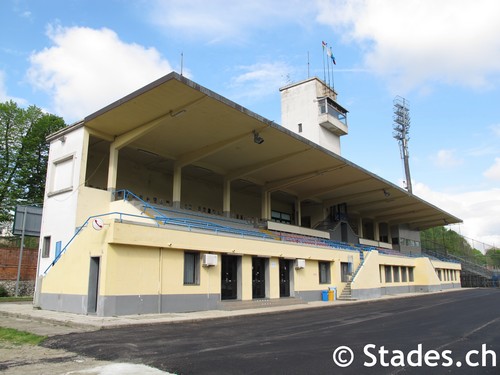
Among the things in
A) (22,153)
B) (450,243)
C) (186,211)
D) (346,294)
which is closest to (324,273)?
(346,294)

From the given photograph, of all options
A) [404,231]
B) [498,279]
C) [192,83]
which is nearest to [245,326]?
[192,83]

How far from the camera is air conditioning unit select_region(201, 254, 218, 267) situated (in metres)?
19.0

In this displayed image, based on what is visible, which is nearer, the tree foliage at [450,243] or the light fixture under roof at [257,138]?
the light fixture under roof at [257,138]

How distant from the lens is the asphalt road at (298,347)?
7145mm

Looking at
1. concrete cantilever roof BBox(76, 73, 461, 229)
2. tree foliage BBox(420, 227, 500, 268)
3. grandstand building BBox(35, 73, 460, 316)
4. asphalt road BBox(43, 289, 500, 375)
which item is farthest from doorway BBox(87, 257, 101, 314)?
tree foliage BBox(420, 227, 500, 268)

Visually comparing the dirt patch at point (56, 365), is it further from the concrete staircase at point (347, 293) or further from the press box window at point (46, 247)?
the concrete staircase at point (347, 293)

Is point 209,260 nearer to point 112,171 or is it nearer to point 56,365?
point 112,171

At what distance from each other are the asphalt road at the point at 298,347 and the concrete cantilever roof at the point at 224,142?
10.7 meters

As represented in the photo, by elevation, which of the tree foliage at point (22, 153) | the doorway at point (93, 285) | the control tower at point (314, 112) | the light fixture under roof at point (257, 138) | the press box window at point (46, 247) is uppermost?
the control tower at point (314, 112)

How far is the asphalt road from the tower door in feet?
22.5

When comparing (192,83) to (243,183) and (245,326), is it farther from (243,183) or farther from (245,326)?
(243,183)

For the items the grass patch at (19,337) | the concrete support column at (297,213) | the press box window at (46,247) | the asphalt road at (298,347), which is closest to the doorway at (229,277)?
the asphalt road at (298,347)

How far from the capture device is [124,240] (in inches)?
627

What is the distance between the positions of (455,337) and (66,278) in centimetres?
1511
